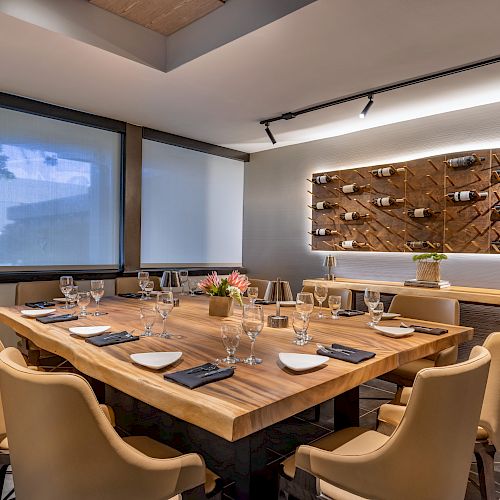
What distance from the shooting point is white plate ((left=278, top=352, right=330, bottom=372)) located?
135cm

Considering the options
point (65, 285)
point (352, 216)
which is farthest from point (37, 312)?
point (352, 216)

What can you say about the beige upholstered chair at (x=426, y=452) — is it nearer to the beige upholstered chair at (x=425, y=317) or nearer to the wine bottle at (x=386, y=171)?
the beige upholstered chair at (x=425, y=317)

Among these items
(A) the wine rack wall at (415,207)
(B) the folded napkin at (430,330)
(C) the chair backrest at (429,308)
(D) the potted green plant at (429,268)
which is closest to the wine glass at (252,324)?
(B) the folded napkin at (430,330)

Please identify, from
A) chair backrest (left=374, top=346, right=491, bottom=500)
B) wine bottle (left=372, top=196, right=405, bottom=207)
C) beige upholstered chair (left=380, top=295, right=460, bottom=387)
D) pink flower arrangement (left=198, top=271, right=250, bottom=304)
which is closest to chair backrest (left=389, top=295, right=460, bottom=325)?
beige upholstered chair (left=380, top=295, right=460, bottom=387)

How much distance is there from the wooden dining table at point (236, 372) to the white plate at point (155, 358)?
0.06 feet

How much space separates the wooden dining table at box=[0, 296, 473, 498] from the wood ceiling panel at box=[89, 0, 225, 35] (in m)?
1.93

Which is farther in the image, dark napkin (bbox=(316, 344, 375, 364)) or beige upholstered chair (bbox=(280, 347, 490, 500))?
dark napkin (bbox=(316, 344, 375, 364))

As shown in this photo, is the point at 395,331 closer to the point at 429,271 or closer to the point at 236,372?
the point at 236,372

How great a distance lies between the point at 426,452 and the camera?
3.54 ft

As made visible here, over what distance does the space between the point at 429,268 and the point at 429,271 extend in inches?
1.0

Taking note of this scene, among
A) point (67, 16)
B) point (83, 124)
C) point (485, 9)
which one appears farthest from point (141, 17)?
point (485, 9)

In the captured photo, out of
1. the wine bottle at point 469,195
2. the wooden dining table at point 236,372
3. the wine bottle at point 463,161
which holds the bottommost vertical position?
the wooden dining table at point 236,372

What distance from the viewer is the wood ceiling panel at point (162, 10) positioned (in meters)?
2.63

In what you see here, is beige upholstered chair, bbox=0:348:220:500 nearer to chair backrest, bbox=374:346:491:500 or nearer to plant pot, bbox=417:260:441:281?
chair backrest, bbox=374:346:491:500
